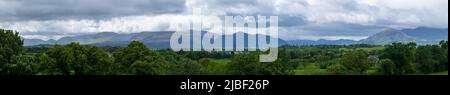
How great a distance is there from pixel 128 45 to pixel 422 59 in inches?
1006

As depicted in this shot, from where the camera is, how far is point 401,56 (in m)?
52.5

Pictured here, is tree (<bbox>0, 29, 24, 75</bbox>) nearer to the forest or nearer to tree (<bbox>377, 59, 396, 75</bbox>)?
the forest

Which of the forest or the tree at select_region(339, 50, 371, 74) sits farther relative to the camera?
the tree at select_region(339, 50, 371, 74)

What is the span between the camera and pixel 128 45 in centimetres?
4728

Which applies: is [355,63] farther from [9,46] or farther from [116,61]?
[9,46]

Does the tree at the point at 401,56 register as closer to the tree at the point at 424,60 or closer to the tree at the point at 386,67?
the tree at the point at 424,60

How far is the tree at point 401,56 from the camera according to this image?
49503 mm

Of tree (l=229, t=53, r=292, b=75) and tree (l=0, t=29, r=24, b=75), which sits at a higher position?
tree (l=0, t=29, r=24, b=75)

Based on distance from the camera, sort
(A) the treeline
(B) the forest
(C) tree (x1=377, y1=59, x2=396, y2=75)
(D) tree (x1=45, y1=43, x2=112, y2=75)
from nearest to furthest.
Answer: (B) the forest, (D) tree (x1=45, y1=43, x2=112, y2=75), (A) the treeline, (C) tree (x1=377, y1=59, x2=396, y2=75)

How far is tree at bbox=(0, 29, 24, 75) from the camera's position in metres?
39.9

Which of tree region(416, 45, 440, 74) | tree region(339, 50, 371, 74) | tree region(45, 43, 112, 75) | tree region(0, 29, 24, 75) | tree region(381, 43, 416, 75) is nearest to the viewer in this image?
tree region(0, 29, 24, 75)

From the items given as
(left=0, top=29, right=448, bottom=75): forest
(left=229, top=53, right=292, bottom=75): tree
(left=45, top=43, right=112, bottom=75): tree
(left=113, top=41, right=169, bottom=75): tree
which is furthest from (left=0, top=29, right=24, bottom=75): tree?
(left=229, top=53, right=292, bottom=75): tree
